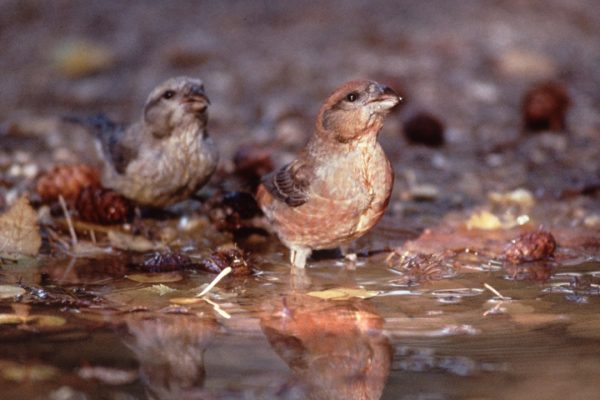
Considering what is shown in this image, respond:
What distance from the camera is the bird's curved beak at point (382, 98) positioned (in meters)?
4.61

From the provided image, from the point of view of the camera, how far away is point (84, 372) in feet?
10.6

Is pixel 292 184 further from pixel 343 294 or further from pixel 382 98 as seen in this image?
pixel 343 294

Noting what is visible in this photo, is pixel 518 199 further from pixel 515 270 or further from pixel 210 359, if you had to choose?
pixel 210 359

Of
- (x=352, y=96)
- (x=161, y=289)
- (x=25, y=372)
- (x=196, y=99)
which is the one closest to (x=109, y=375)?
(x=25, y=372)

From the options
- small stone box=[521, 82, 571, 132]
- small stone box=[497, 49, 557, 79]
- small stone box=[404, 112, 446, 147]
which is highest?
small stone box=[497, 49, 557, 79]

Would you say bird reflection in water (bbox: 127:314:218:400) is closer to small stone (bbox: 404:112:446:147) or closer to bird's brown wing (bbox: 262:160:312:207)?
bird's brown wing (bbox: 262:160:312:207)

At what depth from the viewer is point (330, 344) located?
3.64 meters

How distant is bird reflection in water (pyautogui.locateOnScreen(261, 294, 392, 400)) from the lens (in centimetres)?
322

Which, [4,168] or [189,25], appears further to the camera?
[189,25]

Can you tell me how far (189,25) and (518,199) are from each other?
470 centimetres

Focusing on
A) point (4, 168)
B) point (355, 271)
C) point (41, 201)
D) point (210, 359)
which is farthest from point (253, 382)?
point (4, 168)

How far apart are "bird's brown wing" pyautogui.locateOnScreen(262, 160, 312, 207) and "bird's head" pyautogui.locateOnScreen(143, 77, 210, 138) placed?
0.75 meters

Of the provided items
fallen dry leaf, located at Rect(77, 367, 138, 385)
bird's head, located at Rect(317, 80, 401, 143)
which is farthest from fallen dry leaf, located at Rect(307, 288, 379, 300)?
fallen dry leaf, located at Rect(77, 367, 138, 385)

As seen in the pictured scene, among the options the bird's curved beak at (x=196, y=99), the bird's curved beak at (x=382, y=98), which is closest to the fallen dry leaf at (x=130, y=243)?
the bird's curved beak at (x=196, y=99)
